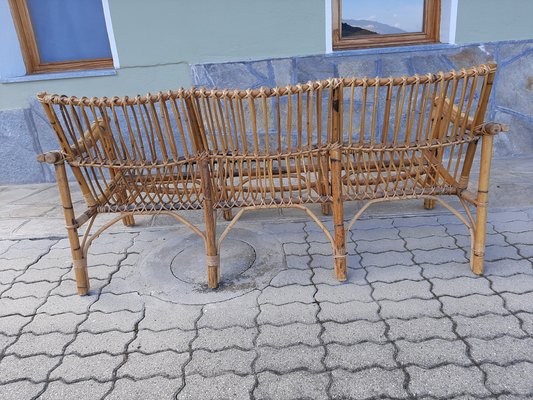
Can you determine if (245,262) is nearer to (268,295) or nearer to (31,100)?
(268,295)

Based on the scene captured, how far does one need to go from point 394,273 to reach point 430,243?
445 millimetres

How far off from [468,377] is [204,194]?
138 cm

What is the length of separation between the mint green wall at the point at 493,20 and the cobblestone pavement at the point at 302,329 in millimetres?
1974

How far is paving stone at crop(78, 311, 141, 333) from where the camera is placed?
208 centimetres

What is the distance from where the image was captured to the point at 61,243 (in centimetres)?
302

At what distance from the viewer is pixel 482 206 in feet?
7.23

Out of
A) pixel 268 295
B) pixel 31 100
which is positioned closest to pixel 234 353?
pixel 268 295

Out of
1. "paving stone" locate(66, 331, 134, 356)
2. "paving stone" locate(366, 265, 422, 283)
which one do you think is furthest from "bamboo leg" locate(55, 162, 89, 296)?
"paving stone" locate(366, 265, 422, 283)

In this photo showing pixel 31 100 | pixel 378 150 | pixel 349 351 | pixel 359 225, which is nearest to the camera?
pixel 349 351

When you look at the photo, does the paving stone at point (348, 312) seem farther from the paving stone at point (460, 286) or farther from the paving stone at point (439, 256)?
the paving stone at point (439, 256)

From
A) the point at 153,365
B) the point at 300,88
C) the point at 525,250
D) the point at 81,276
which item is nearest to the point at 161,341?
the point at 153,365

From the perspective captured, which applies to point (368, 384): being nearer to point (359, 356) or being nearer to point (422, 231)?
point (359, 356)

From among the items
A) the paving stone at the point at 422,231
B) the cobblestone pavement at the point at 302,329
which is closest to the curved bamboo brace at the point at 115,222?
the cobblestone pavement at the point at 302,329

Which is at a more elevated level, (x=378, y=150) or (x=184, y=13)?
(x=184, y=13)
